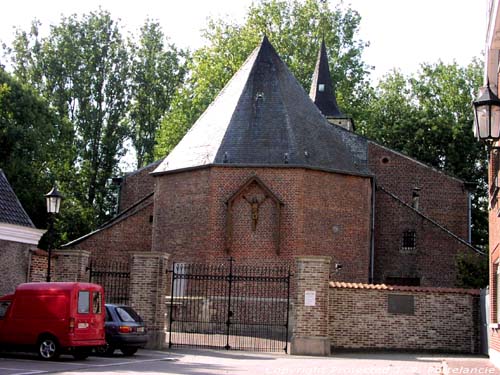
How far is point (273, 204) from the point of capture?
29594 mm

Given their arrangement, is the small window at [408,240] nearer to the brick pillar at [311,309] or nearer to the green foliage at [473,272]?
the green foliage at [473,272]

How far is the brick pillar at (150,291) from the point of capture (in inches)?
862

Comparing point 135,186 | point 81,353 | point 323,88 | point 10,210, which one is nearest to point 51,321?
point 81,353

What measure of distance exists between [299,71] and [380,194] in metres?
16.6

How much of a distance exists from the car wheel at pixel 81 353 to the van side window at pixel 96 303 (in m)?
0.84

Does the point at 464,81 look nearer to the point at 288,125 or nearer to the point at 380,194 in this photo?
the point at 380,194

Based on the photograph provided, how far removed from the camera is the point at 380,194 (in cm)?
3594

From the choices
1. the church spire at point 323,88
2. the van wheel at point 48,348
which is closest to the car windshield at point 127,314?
the van wheel at point 48,348

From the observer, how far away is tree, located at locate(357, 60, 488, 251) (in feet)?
158

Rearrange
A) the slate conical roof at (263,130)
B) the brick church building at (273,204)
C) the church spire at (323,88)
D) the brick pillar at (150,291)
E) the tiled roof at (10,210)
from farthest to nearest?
the church spire at (323,88) → the slate conical roof at (263,130) → the brick church building at (273,204) → the brick pillar at (150,291) → the tiled roof at (10,210)

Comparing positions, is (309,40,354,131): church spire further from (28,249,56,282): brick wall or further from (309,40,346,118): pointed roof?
(28,249,56,282): brick wall

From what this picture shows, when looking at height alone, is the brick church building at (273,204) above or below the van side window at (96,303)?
above

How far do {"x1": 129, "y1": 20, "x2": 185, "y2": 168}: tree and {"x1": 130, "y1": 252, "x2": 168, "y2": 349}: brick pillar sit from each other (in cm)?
3386

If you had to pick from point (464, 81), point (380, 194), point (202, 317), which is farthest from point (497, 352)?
point (464, 81)
